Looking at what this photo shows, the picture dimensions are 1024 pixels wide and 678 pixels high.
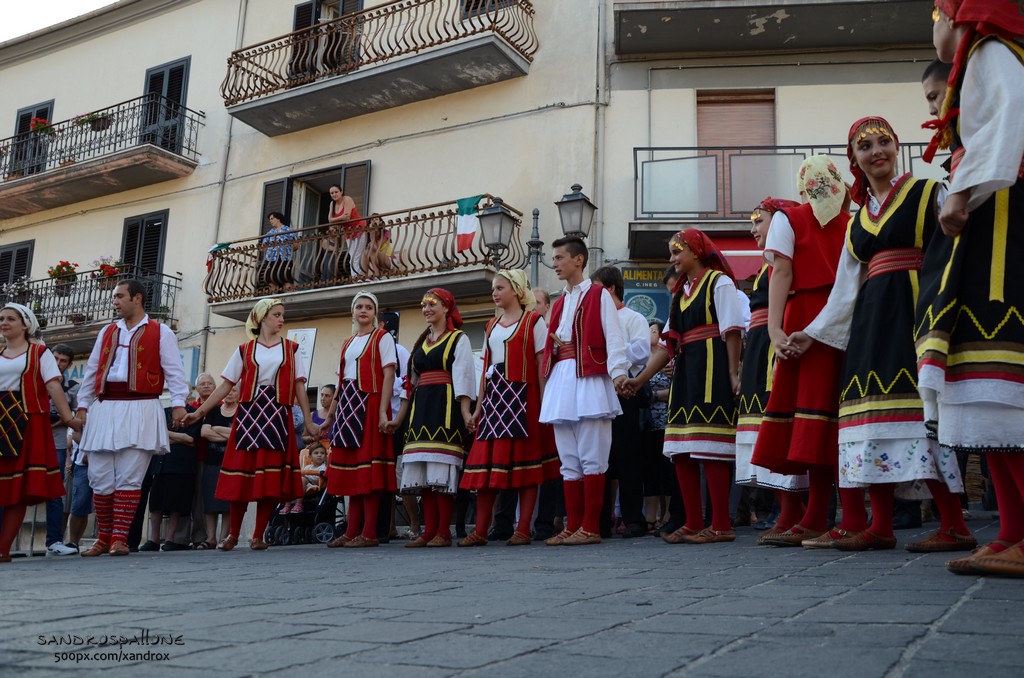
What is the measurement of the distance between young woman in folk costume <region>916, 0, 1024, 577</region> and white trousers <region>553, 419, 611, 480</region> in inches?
114

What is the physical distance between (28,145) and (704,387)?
19.6 meters

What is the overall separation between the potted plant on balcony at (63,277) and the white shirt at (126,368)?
13276 millimetres

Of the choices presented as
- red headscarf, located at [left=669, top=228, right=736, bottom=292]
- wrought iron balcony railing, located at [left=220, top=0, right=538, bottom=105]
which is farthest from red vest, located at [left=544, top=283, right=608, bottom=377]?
wrought iron balcony railing, located at [left=220, top=0, right=538, bottom=105]

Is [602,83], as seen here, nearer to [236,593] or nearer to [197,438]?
[197,438]

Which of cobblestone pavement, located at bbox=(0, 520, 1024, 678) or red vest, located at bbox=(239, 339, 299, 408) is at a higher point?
red vest, located at bbox=(239, 339, 299, 408)

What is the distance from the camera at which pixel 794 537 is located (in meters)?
4.62

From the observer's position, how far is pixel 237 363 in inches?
288

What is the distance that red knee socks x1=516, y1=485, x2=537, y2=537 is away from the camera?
625 cm

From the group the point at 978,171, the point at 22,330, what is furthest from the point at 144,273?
the point at 978,171

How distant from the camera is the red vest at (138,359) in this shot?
6.83m

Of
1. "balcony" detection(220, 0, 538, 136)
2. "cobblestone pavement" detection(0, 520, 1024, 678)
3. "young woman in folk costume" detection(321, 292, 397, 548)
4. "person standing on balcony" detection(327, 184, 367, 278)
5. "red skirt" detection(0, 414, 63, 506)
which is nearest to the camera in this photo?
"cobblestone pavement" detection(0, 520, 1024, 678)

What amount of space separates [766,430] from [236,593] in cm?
264

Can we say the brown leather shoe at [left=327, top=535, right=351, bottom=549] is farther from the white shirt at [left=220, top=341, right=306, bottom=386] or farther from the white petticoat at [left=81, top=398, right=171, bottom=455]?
the white petticoat at [left=81, top=398, right=171, bottom=455]

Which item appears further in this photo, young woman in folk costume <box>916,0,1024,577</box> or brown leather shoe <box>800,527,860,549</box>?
brown leather shoe <box>800,527,860,549</box>
